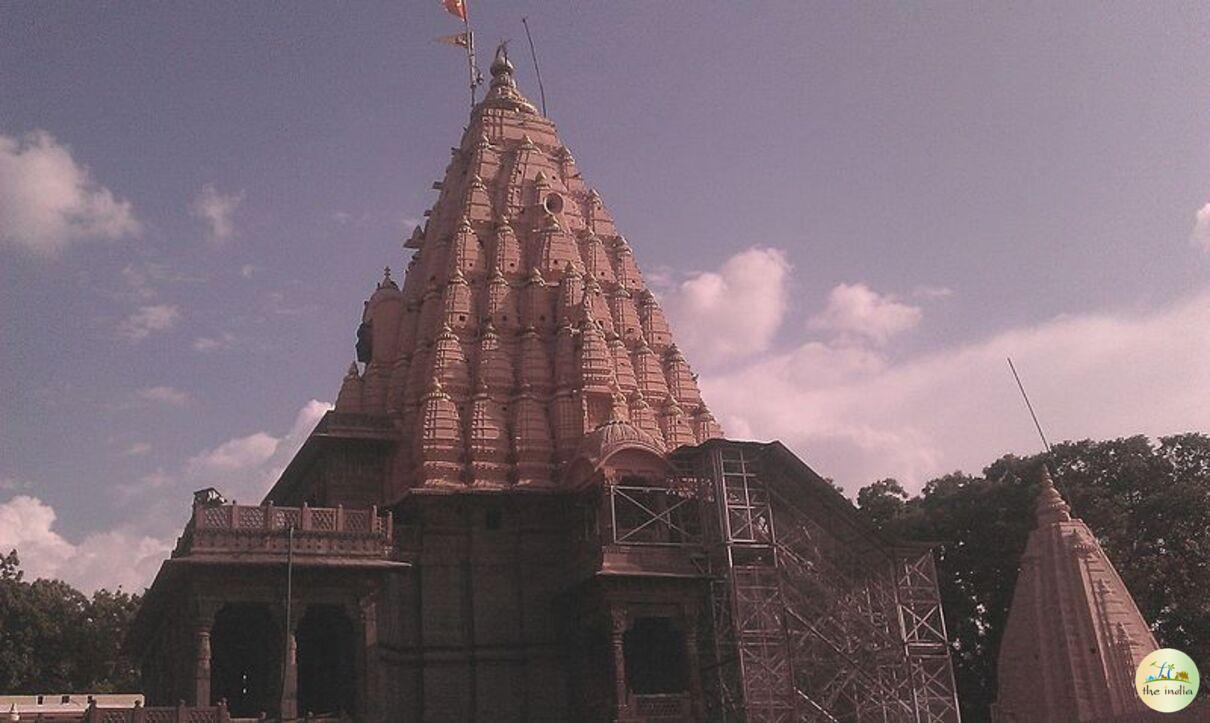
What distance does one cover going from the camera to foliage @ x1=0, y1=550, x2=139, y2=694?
48875 mm

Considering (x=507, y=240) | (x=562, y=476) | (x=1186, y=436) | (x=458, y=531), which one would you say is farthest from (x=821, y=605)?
(x=1186, y=436)

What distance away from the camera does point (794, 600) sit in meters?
28.3

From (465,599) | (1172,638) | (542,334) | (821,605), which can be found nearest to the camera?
(821,605)

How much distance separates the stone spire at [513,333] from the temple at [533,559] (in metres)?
0.09

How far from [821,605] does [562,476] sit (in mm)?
7353

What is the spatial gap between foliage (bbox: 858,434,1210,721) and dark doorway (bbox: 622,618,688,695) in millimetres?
11333

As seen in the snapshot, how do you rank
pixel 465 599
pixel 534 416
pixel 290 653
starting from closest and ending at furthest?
pixel 290 653
pixel 465 599
pixel 534 416

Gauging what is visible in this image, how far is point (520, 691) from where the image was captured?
29688mm

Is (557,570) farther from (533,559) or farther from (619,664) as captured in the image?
(619,664)

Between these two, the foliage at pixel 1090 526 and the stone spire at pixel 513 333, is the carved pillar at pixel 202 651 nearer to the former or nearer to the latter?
the stone spire at pixel 513 333

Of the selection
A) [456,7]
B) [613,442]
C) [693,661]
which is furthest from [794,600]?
[456,7]

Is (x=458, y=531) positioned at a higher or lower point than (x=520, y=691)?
higher

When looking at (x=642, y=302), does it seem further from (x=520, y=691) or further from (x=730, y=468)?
(x=520, y=691)

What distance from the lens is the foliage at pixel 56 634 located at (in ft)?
160
